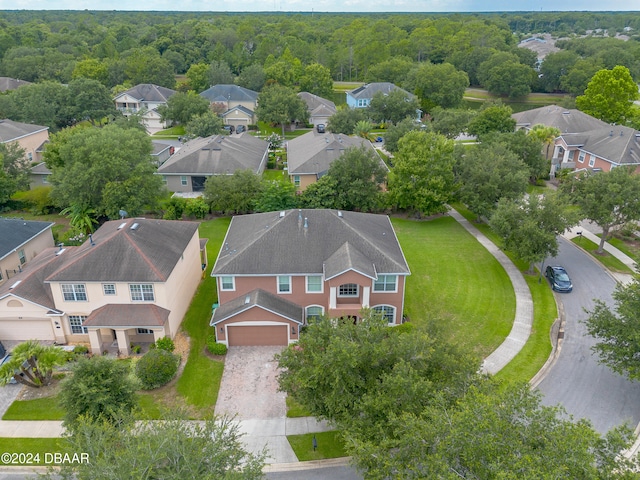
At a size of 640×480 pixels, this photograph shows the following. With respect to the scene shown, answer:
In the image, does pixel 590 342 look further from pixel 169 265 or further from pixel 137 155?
pixel 137 155

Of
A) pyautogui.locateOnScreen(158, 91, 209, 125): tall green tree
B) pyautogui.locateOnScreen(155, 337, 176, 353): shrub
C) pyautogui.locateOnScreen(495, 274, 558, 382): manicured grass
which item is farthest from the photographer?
pyautogui.locateOnScreen(158, 91, 209, 125): tall green tree

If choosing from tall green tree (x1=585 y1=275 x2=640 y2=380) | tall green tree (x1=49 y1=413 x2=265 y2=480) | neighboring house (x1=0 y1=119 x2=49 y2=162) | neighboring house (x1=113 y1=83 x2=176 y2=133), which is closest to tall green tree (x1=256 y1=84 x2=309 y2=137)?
neighboring house (x1=113 y1=83 x2=176 y2=133)

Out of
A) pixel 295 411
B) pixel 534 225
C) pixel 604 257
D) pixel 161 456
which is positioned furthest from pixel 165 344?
pixel 604 257

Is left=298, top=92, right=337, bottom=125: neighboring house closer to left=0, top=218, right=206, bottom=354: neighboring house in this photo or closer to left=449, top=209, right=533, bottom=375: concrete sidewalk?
left=449, top=209, right=533, bottom=375: concrete sidewalk

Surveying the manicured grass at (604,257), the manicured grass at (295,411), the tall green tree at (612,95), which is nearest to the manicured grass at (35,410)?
the manicured grass at (295,411)

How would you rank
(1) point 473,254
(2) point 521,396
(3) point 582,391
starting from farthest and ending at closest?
1. (1) point 473,254
2. (3) point 582,391
3. (2) point 521,396

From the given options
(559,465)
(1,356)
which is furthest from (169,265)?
(559,465)
